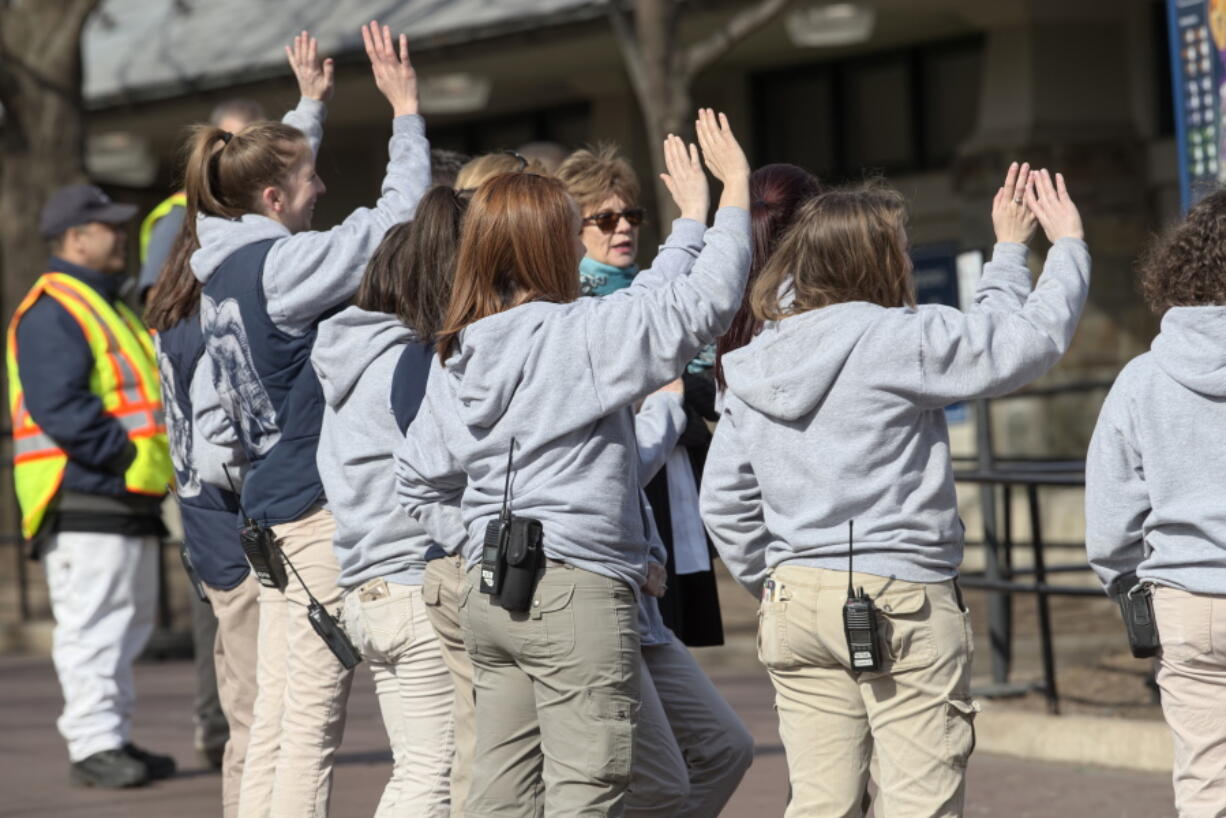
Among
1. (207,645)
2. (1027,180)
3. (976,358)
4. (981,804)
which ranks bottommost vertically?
(981,804)

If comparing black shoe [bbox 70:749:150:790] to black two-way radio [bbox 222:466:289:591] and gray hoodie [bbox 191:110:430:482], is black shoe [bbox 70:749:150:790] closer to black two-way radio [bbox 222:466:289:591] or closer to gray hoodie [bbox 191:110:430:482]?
black two-way radio [bbox 222:466:289:591]

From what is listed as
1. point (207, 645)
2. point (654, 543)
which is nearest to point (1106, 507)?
point (654, 543)

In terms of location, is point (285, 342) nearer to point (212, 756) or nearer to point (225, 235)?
point (225, 235)

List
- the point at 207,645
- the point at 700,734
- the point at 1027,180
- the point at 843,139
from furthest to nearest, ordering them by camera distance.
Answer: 1. the point at 843,139
2. the point at 207,645
3. the point at 700,734
4. the point at 1027,180

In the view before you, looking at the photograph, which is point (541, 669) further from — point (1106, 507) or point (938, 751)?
point (1106, 507)

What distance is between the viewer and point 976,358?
3.73 meters

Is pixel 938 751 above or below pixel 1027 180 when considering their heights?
below

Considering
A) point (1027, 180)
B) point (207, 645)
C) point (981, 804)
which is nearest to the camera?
point (1027, 180)

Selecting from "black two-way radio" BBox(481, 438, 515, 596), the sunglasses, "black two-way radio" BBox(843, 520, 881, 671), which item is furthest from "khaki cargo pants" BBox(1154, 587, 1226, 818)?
the sunglasses

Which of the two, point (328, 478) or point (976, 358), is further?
point (328, 478)

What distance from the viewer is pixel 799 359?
12.6ft

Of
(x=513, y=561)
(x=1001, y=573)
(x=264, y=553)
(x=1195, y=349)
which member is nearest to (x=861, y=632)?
(x=513, y=561)

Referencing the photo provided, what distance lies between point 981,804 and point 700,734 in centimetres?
193

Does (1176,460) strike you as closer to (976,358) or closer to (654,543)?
(976,358)
